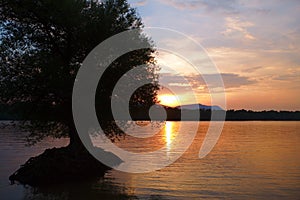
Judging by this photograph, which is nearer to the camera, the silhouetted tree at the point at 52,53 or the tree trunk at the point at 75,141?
the silhouetted tree at the point at 52,53

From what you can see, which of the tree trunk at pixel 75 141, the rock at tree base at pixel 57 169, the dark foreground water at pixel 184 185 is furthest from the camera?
the tree trunk at pixel 75 141

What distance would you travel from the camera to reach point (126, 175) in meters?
32.0

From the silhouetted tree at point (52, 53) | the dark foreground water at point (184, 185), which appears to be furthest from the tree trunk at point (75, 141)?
the dark foreground water at point (184, 185)

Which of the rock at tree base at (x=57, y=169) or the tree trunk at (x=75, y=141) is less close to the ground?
the tree trunk at (x=75, y=141)

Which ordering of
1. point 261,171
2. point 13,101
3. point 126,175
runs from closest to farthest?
point 13,101 → point 126,175 → point 261,171

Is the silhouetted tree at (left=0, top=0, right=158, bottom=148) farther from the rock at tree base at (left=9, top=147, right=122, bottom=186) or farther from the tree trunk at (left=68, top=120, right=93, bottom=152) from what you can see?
the rock at tree base at (left=9, top=147, right=122, bottom=186)

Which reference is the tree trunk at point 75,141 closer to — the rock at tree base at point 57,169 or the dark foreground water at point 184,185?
the rock at tree base at point 57,169

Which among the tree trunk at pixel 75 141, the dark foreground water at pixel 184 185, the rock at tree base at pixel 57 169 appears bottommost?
the dark foreground water at pixel 184 185

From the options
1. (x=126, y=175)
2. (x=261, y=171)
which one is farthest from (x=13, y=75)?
(x=261, y=171)

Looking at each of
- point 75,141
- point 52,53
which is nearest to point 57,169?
point 75,141

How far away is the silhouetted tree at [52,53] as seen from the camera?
93.9 ft

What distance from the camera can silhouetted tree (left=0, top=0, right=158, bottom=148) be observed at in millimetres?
28609

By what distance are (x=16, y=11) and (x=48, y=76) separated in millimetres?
5935

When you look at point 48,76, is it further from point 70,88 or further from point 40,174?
point 40,174
